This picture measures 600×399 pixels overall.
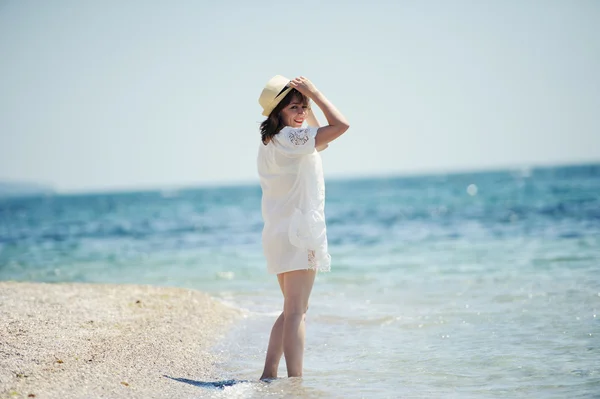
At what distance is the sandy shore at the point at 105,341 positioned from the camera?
14.1ft

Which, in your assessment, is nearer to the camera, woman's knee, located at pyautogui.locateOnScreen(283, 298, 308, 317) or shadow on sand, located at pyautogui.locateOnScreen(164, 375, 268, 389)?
woman's knee, located at pyautogui.locateOnScreen(283, 298, 308, 317)

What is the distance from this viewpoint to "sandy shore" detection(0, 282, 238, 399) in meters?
4.30

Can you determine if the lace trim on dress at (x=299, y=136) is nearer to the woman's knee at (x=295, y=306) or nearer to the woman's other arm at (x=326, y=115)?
the woman's other arm at (x=326, y=115)

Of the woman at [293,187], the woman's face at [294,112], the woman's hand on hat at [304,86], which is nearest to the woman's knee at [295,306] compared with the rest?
the woman at [293,187]

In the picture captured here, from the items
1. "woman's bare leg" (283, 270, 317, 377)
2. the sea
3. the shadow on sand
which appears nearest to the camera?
"woman's bare leg" (283, 270, 317, 377)

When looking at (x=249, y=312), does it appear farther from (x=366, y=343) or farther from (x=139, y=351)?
(x=139, y=351)

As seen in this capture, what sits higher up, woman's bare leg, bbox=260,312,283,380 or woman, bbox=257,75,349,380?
woman, bbox=257,75,349,380

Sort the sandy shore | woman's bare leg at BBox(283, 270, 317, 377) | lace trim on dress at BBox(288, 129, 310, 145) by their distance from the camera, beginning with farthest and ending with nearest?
woman's bare leg at BBox(283, 270, 317, 377) < the sandy shore < lace trim on dress at BBox(288, 129, 310, 145)

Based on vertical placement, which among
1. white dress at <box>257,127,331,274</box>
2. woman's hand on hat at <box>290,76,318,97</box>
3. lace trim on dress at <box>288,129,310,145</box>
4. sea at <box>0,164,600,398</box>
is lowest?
sea at <box>0,164,600,398</box>

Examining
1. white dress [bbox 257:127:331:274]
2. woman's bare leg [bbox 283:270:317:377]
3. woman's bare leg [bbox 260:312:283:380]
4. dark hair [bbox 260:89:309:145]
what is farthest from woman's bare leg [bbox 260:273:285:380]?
dark hair [bbox 260:89:309:145]

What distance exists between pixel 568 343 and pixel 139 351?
367cm

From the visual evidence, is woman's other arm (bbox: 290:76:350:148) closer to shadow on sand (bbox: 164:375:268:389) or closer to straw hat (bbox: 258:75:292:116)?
straw hat (bbox: 258:75:292:116)

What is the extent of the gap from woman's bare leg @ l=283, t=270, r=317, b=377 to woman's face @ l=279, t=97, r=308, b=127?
1.02 m

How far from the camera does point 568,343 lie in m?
5.66
